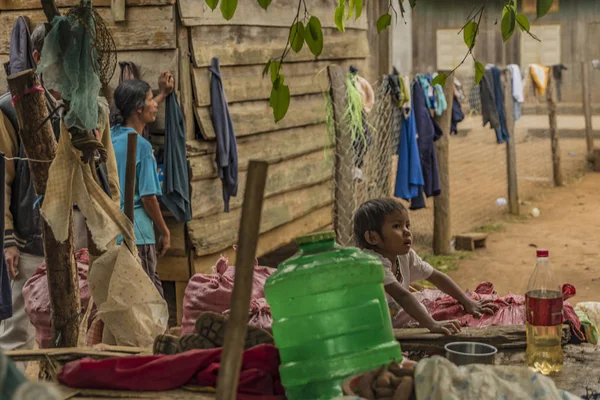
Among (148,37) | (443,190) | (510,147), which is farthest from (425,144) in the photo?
(148,37)

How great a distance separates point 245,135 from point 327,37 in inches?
87.1

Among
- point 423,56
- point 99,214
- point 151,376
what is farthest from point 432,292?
point 423,56

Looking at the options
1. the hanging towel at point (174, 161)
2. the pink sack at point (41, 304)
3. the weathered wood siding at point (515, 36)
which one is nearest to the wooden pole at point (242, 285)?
the pink sack at point (41, 304)

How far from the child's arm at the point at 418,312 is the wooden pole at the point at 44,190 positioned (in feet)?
4.71

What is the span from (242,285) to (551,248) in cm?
967

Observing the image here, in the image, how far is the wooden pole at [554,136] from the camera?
1558 centimetres

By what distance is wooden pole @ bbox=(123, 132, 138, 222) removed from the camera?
4.24 meters

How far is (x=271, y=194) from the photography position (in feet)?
29.3

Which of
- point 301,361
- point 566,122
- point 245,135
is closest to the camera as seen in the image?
point 301,361

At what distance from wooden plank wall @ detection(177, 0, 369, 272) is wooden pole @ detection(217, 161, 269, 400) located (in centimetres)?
508

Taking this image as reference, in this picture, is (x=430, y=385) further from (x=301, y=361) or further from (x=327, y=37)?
(x=327, y=37)

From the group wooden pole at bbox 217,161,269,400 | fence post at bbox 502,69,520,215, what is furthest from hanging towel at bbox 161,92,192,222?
fence post at bbox 502,69,520,215

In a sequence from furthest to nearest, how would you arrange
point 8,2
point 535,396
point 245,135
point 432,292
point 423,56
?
point 423,56, point 245,135, point 8,2, point 432,292, point 535,396

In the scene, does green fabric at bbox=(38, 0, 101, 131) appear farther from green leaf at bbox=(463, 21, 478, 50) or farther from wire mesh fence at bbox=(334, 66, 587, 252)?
wire mesh fence at bbox=(334, 66, 587, 252)
